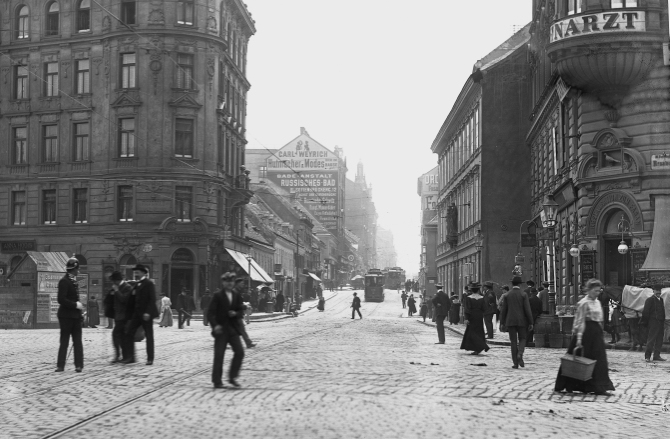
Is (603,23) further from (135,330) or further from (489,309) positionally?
(135,330)

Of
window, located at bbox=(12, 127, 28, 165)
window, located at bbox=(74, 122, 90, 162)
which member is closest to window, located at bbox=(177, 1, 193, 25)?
window, located at bbox=(74, 122, 90, 162)

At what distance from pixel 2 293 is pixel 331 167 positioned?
335ft

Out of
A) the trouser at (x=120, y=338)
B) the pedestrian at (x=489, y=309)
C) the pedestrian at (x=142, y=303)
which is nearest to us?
the pedestrian at (x=142, y=303)

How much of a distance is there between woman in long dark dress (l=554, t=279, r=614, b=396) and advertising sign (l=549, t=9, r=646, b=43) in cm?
1852

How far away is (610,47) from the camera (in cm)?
3027

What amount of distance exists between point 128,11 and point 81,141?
7.86m

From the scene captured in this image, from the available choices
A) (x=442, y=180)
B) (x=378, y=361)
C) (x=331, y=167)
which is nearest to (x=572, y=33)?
(x=378, y=361)

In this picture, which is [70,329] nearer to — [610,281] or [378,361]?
[378,361]

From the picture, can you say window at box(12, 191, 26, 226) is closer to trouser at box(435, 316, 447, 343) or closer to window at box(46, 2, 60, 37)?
window at box(46, 2, 60, 37)

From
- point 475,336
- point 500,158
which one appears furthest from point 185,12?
point 475,336

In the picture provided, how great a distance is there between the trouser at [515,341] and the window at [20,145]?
4276cm

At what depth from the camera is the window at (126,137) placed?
53531 mm

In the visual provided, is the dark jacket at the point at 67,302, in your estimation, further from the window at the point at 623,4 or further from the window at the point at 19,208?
the window at the point at 19,208

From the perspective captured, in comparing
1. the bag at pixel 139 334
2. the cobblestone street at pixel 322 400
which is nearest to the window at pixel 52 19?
the cobblestone street at pixel 322 400
